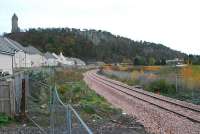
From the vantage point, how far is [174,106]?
25.9m

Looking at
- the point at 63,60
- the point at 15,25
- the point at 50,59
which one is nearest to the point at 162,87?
the point at 50,59

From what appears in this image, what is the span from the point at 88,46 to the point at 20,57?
104 metres

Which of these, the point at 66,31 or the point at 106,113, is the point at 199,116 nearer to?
the point at 106,113

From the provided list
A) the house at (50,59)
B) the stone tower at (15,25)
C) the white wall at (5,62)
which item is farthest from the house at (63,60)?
the white wall at (5,62)

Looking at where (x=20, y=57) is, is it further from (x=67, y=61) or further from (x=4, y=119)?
(x=67, y=61)

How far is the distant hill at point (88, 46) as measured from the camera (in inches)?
6555

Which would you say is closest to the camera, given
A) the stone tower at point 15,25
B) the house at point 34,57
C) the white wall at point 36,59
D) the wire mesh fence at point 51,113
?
the wire mesh fence at point 51,113

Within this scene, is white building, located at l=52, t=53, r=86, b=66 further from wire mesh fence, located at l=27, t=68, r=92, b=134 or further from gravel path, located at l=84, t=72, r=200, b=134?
gravel path, located at l=84, t=72, r=200, b=134

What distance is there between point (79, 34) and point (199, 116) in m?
175

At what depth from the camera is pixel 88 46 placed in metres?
191

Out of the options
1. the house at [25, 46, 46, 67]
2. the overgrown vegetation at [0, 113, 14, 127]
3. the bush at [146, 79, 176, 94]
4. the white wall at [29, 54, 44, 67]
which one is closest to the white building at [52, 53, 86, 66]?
the house at [25, 46, 46, 67]

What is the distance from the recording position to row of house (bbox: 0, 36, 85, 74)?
146 feet

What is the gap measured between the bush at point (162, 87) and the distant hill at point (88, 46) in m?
116

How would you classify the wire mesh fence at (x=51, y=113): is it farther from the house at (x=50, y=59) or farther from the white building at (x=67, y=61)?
the white building at (x=67, y=61)
